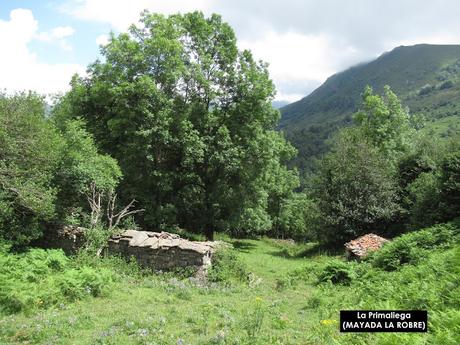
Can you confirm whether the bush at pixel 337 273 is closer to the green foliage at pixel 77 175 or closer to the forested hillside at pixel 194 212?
the forested hillside at pixel 194 212

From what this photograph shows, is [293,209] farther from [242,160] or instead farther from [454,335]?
[454,335]

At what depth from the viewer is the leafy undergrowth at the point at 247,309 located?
8.12 metres

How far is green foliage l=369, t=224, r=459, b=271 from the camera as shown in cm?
1470

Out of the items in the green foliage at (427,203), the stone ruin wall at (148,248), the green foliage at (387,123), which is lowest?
the stone ruin wall at (148,248)

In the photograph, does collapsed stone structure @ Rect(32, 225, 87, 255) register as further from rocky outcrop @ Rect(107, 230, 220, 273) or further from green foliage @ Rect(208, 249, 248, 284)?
green foliage @ Rect(208, 249, 248, 284)

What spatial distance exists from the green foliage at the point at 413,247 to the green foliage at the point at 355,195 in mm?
9457

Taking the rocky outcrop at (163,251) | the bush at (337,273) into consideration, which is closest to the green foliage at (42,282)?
the rocky outcrop at (163,251)

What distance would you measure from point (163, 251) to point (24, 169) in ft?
22.6

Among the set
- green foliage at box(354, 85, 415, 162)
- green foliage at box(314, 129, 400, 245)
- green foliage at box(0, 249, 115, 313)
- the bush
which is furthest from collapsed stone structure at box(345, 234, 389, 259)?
green foliage at box(354, 85, 415, 162)

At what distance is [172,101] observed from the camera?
1086 inches

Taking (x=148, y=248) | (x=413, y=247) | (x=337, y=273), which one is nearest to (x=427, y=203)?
(x=413, y=247)

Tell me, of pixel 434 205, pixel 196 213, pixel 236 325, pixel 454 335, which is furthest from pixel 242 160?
pixel 454 335

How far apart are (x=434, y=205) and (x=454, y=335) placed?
17990 mm

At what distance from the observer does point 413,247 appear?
15.2 m
